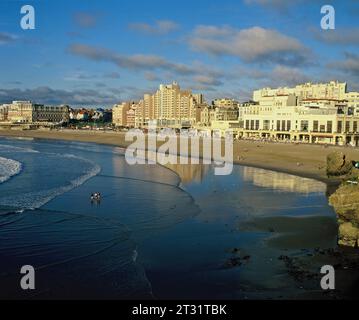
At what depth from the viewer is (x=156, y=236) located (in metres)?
15.5

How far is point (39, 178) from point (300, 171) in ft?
64.9

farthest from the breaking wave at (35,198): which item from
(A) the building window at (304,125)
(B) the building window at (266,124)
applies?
(B) the building window at (266,124)

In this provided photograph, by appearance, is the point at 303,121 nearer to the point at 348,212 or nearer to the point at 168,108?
the point at 348,212

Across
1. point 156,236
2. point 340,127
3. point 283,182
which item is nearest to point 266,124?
point 340,127

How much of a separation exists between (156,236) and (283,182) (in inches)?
661

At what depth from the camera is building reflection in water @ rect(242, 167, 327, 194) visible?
2723 centimetres

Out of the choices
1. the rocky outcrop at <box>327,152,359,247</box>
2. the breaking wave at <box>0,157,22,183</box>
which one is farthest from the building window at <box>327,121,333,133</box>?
the rocky outcrop at <box>327,152,359,247</box>

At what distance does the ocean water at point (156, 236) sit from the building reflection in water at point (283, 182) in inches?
4.8

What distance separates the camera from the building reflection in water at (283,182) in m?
27.2

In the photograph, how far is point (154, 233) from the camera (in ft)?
52.3

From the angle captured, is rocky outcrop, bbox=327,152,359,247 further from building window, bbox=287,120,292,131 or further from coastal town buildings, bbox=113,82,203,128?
coastal town buildings, bbox=113,82,203,128

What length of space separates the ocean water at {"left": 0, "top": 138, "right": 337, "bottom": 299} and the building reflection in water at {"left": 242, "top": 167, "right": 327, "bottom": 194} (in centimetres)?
12
